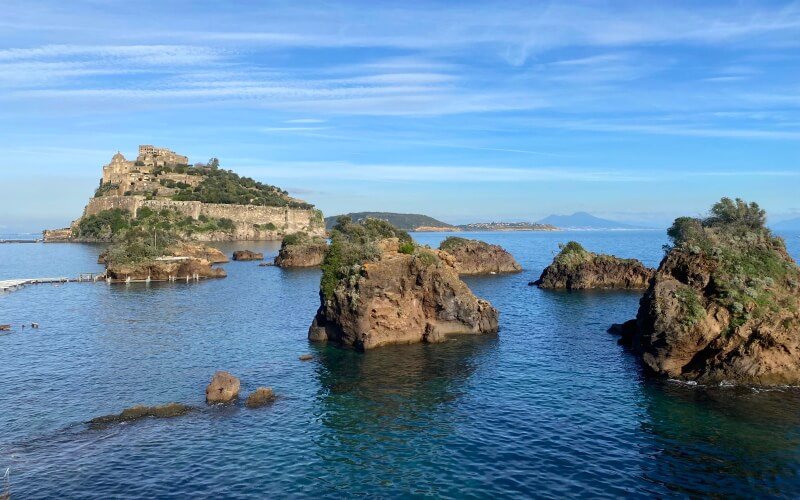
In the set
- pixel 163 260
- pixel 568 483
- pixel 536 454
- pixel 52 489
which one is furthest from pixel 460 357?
pixel 163 260

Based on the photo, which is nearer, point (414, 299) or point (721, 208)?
point (414, 299)

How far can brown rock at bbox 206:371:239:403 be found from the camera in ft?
125

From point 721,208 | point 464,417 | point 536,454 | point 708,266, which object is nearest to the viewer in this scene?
point 536,454

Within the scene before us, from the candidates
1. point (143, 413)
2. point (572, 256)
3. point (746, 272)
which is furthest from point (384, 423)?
point (572, 256)

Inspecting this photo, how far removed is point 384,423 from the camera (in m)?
34.6

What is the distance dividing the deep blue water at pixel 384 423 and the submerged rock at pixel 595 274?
124 feet

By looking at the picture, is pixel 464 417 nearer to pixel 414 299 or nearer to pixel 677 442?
pixel 677 442

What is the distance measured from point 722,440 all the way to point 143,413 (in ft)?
112

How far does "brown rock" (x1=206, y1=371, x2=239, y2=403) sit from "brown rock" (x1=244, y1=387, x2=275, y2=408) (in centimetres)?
123

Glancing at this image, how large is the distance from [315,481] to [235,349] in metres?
28.3

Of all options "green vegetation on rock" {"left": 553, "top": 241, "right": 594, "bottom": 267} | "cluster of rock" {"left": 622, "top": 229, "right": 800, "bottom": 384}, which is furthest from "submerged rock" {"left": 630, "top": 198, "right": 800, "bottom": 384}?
"green vegetation on rock" {"left": 553, "top": 241, "right": 594, "bottom": 267}

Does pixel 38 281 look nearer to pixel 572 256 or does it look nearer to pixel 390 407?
pixel 390 407

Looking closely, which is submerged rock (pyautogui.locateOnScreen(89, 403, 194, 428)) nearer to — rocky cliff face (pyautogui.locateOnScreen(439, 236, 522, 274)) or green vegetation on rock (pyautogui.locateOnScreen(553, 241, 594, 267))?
green vegetation on rock (pyautogui.locateOnScreen(553, 241, 594, 267))

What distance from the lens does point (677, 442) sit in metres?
31.2
